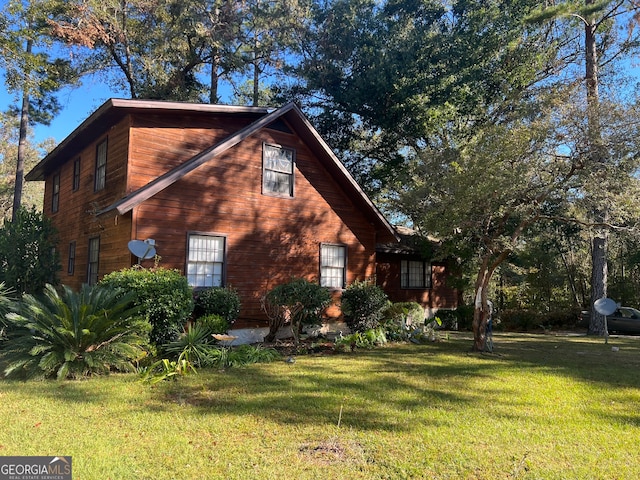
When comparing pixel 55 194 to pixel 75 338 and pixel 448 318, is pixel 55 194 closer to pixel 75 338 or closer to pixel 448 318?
pixel 75 338

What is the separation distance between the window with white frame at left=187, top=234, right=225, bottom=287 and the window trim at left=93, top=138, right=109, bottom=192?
3.41m

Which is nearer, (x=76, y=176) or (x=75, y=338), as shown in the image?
(x=75, y=338)

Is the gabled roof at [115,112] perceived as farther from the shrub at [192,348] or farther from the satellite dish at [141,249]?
the shrub at [192,348]

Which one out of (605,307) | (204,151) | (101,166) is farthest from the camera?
(101,166)

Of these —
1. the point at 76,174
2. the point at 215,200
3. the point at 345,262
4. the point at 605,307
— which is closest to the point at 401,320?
the point at 345,262

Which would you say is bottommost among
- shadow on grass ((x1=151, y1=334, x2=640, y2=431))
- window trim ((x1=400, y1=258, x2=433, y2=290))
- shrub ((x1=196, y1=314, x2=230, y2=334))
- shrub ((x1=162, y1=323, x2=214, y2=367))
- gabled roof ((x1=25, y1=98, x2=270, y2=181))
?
shadow on grass ((x1=151, y1=334, x2=640, y2=431))

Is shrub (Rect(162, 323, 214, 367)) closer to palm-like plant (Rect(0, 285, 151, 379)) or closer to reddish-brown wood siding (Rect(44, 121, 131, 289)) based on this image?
palm-like plant (Rect(0, 285, 151, 379))

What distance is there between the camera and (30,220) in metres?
14.0

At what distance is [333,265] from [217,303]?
A: 16.1ft

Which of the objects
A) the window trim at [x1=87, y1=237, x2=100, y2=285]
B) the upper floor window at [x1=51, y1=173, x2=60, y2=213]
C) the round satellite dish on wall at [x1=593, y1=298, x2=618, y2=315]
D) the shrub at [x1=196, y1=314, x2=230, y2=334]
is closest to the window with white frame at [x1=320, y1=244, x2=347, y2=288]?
the shrub at [x1=196, y1=314, x2=230, y2=334]

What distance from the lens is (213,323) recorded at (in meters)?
10.0

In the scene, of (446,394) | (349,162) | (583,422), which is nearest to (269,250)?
(446,394)

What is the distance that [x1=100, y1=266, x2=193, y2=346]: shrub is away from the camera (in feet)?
28.2

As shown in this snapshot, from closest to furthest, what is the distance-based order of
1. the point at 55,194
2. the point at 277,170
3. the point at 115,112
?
the point at 115,112, the point at 277,170, the point at 55,194
